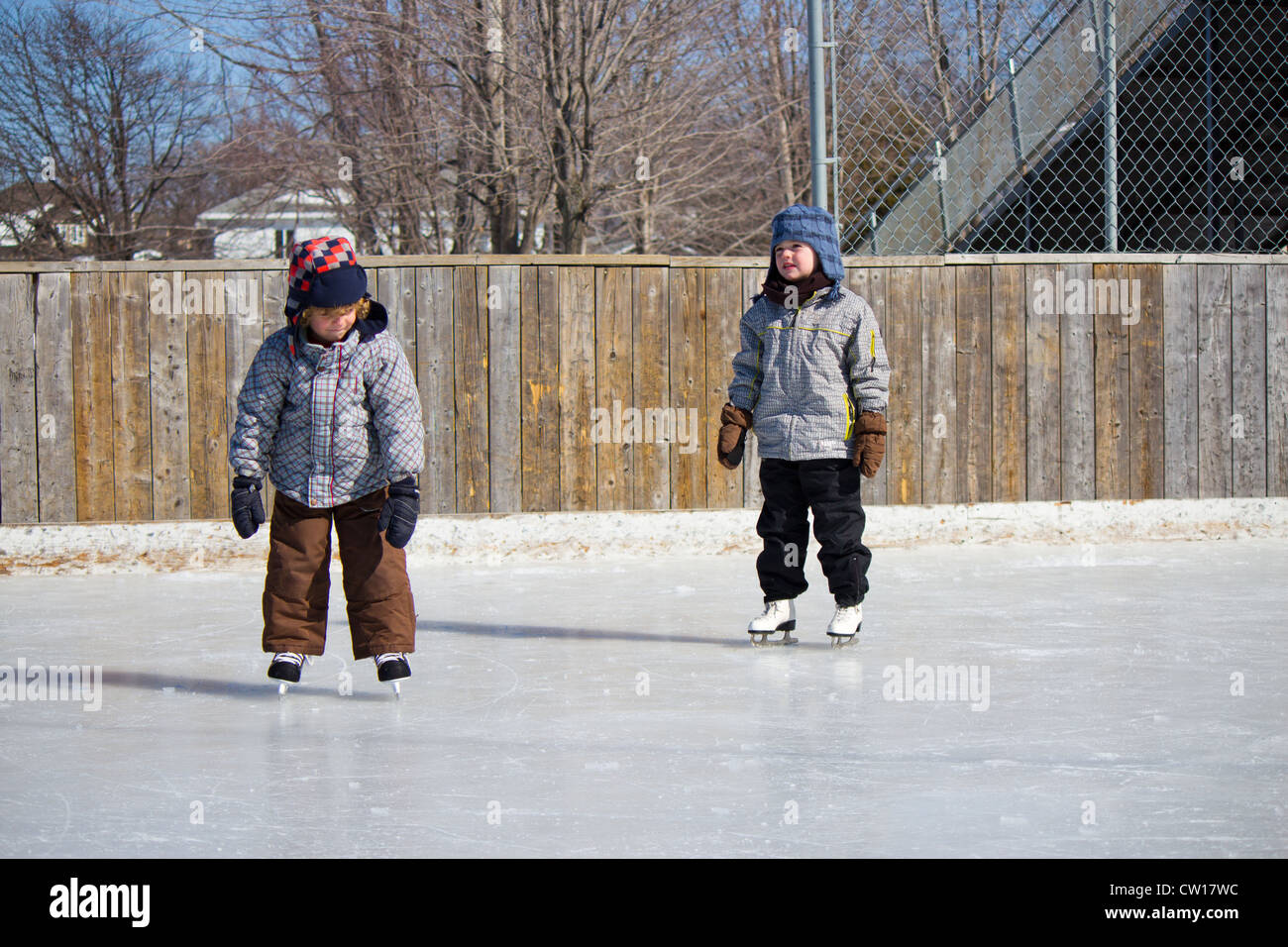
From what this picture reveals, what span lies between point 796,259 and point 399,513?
1.54 m

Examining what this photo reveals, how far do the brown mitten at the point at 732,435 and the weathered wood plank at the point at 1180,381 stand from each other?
331cm

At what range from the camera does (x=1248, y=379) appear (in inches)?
271

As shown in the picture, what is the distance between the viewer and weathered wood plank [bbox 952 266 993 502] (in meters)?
6.71

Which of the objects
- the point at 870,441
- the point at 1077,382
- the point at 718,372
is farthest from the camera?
the point at 1077,382

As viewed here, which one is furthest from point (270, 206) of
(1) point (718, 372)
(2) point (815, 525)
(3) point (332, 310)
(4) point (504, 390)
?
(3) point (332, 310)

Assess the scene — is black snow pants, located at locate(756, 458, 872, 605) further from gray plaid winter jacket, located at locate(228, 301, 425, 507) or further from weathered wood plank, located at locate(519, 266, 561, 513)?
weathered wood plank, located at locate(519, 266, 561, 513)

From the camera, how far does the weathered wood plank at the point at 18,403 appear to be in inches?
243

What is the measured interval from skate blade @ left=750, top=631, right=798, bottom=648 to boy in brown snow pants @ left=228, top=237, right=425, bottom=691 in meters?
1.20

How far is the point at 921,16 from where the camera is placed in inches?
288

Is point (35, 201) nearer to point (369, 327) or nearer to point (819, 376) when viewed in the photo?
point (369, 327)
